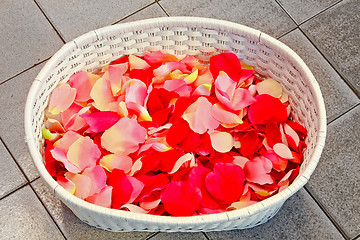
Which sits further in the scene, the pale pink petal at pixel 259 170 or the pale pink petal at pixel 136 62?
the pale pink petal at pixel 136 62

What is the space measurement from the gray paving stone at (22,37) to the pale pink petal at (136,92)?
300 millimetres

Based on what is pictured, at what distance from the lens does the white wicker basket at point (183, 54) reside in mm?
832

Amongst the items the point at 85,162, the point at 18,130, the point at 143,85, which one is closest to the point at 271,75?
the point at 143,85

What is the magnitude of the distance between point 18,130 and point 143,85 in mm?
322

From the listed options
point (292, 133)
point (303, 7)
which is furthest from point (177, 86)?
point (303, 7)

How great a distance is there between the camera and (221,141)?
93cm

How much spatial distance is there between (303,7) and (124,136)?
605 millimetres

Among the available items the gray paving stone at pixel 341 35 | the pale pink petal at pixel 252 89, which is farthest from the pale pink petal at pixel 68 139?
the gray paving stone at pixel 341 35

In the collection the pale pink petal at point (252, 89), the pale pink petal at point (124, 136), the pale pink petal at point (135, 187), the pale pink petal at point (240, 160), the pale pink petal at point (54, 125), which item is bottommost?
the pale pink petal at point (240, 160)

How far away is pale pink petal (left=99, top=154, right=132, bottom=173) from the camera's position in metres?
0.91

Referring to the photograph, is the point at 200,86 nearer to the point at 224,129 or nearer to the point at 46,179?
the point at 224,129

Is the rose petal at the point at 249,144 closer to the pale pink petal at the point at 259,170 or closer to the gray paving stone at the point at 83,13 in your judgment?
the pale pink petal at the point at 259,170

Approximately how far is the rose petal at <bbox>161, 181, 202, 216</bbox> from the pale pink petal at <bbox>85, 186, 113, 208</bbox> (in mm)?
97

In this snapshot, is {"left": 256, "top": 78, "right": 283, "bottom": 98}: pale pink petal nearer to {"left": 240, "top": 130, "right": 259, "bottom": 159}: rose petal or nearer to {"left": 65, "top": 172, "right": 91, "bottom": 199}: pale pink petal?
{"left": 240, "top": 130, "right": 259, "bottom": 159}: rose petal
